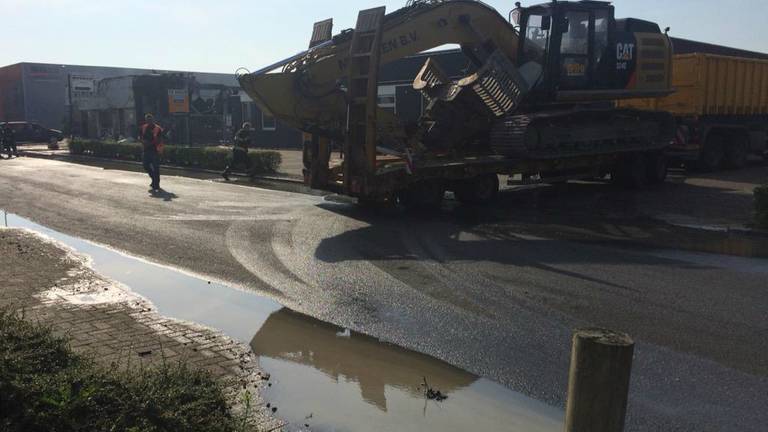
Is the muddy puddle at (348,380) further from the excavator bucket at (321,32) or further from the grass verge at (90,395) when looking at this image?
the excavator bucket at (321,32)

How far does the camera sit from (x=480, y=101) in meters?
13.4

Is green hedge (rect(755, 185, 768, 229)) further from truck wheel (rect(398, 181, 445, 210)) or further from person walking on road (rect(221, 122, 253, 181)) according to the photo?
person walking on road (rect(221, 122, 253, 181))

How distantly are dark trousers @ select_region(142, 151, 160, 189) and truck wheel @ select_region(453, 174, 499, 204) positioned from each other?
7.86 metres

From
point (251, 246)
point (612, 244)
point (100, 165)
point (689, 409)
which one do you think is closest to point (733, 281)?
point (612, 244)

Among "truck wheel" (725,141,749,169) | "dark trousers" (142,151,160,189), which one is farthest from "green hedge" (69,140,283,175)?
"truck wheel" (725,141,749,169)

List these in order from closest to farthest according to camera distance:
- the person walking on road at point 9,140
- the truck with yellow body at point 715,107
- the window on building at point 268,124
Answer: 1. the truck with yellow body at point 715,107
2. the person walking on road at point 9,140
3. the window on building at point 268,124

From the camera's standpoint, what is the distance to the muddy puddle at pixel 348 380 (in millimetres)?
4441

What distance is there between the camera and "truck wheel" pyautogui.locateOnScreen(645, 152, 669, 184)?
52.5 feet

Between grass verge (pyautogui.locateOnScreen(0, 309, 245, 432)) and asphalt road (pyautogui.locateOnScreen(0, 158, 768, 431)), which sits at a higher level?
grass verge (pyautogui.locateOnScreen(0, 309, 245, 432))

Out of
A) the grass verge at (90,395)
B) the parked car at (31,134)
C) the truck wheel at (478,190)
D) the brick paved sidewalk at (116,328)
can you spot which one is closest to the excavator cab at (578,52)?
the truck wheel at (478,190)

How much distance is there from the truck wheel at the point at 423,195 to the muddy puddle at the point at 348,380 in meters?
5.98

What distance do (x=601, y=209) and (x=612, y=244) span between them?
3364 mm

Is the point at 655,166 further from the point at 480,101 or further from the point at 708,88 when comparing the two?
the point at 480,101

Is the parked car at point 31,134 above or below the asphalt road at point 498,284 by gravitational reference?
above
